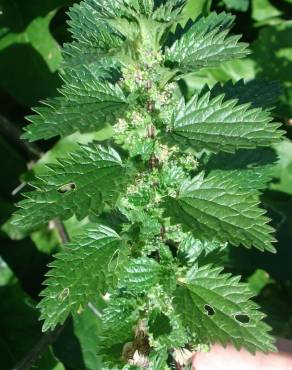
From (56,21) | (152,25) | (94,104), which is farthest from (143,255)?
(56,21)

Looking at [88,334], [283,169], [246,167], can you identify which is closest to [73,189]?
[246,167]


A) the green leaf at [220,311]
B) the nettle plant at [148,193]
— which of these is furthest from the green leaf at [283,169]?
the green leaf at [220,311]

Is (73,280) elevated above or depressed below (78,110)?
below

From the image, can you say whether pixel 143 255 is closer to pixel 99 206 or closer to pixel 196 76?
pixel 99 206

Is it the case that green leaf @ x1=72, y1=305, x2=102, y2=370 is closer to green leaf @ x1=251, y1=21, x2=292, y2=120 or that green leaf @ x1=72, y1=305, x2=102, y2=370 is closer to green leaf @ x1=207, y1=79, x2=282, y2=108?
green leaf @ x1=207, y1=79, x2=282, y2=108

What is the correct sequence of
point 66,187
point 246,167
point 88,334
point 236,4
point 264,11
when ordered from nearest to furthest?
point 246,167, point 66,187, point 88,334, point 236,4, point 264,11

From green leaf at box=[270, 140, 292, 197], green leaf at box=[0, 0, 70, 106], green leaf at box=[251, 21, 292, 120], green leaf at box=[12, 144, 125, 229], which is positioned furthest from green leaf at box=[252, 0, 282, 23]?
green leaf at box=[12, 144, 125, 229]

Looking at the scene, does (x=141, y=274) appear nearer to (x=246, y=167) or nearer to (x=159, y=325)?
(x=159, y=325)
